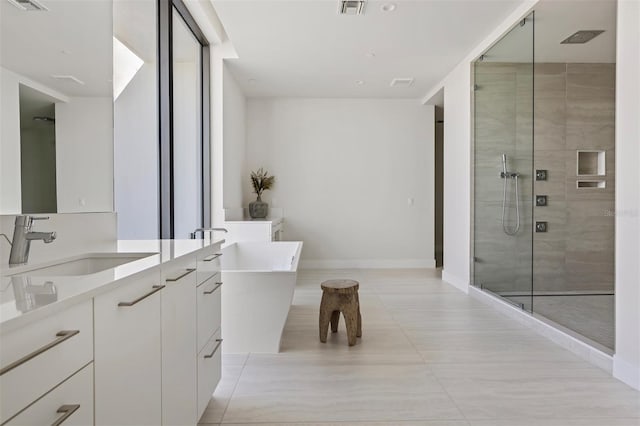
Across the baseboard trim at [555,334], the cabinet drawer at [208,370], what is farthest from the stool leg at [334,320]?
the baseboard trim at [555,334]

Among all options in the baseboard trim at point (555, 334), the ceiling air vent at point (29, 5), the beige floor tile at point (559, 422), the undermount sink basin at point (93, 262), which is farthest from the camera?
the baseboard trim at point (555, 334)

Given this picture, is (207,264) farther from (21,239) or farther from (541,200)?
(541,200)

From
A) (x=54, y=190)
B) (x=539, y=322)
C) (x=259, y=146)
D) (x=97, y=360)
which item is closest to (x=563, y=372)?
(x=539, y=322)

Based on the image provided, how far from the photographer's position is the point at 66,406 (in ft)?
2.55

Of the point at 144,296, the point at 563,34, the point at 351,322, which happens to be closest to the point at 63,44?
the point at 144,296

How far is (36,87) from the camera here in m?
1.51

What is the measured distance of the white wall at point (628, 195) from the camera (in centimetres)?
212

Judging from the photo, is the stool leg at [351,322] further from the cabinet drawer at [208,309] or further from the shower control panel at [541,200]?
the shower control panel at [541,200]

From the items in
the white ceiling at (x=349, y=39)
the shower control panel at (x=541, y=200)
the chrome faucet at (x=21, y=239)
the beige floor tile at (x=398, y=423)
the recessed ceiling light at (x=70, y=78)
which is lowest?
the beige floor tile at (x=398, y=423)

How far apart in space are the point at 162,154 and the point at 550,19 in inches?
129

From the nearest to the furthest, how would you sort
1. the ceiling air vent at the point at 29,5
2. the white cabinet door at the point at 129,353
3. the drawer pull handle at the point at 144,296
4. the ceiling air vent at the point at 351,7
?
1. the white cabinet door at the point at 129,353
2. the drawer pull handle at the point at 144,296
3. the ceiling air vent at the point at 29,5
4. the ceiling air vent at the point at 351,7

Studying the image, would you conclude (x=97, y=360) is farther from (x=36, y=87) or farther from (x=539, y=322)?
(x=539, y=322)

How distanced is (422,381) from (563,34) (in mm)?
2804

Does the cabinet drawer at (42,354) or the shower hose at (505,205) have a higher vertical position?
the shower hose at (505,205)
